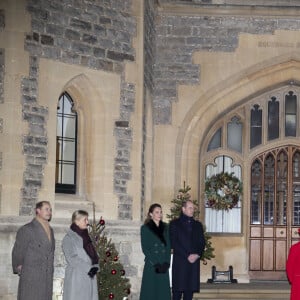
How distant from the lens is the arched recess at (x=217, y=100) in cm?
1675

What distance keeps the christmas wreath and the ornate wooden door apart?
0.49 m

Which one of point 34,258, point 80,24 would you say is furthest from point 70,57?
point 34,258

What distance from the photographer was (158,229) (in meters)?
12.0

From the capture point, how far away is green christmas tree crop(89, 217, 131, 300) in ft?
40.9

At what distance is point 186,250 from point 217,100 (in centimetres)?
528

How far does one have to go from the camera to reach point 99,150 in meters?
14.4

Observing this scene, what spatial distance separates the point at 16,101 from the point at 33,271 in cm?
298

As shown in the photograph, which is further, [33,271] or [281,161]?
[281,161]

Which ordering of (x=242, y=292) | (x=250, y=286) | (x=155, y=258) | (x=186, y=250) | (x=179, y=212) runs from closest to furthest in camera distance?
(x=155, y=258), (x=186, y=250), (x=242, y=292), (x=250, y=286), (x=179, y=212)

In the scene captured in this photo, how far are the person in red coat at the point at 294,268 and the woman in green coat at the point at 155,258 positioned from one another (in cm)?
190

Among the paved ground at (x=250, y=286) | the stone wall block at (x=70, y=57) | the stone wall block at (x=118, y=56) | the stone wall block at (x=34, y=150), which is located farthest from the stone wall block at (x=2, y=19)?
the paved ground at (x=250, y=286)

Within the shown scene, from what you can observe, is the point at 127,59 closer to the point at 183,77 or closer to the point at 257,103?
the point at 183,77

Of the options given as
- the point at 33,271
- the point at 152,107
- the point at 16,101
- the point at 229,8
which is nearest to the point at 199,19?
the point at 229,8

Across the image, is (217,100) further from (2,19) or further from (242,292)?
(2,19)
